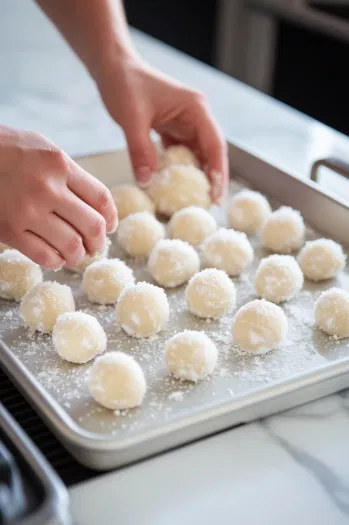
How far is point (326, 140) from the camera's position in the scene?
5.93 feet

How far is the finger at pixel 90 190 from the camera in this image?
1.02 m

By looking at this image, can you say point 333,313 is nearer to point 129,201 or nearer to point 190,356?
point 190,356

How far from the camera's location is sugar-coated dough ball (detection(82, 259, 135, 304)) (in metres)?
1.18

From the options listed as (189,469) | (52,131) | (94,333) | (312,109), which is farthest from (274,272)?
(312,109)

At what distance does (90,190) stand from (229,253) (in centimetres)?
34

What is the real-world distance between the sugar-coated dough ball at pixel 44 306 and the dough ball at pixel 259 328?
268 mm

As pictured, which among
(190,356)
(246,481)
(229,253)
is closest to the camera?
(246,481)

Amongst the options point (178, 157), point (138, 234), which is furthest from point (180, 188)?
point (138, 234)

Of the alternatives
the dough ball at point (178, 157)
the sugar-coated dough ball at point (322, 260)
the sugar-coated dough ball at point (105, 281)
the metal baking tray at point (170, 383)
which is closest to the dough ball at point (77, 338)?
the metal baking tray at point (170, 383)

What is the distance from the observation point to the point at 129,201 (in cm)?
147

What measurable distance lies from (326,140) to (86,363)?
3.36 feet

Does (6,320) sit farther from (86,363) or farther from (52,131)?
(52,131)

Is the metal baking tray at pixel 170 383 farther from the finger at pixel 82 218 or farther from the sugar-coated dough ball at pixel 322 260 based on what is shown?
the finger at pixel 82 218

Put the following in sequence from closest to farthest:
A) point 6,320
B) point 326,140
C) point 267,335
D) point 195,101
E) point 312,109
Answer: point 267,335, point 6,320, point 195,101, point 326,140, point 312,109
